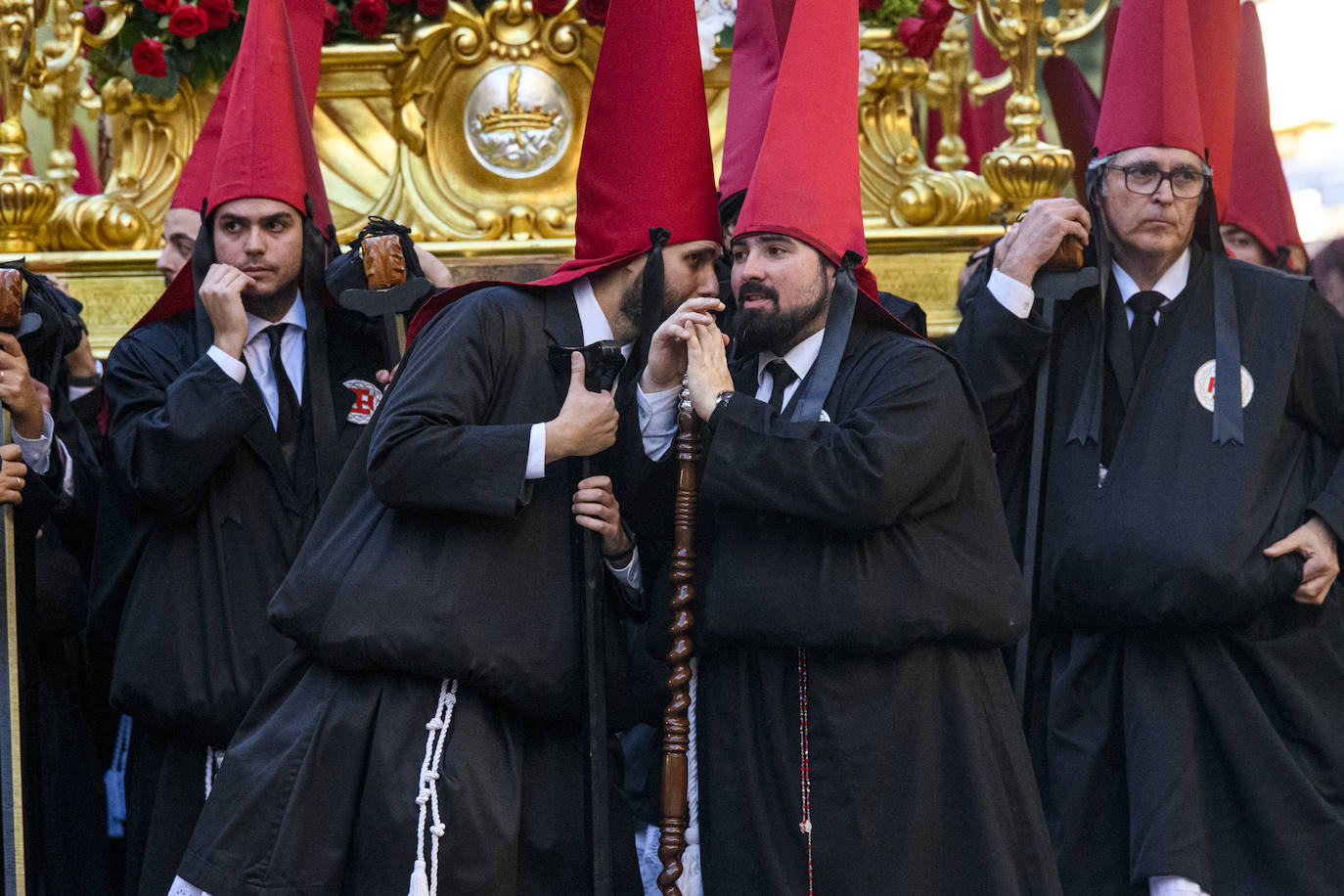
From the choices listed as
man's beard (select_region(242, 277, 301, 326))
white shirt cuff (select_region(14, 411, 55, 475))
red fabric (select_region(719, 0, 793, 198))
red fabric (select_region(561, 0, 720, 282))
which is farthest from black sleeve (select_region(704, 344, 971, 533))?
white shirt cuff (select_region(14, 411, 55, 475))

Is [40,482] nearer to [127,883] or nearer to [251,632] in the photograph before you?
[251,632]

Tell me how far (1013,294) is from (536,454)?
1551mm

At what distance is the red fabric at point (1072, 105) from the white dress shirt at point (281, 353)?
134 inches

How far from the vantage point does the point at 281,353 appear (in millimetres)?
4652

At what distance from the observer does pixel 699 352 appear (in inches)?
147

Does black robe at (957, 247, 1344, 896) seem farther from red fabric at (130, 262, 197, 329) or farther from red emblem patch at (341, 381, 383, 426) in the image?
red fabric at (130, 262, 197, 329)

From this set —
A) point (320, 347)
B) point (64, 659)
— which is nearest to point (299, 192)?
point (320, 347)

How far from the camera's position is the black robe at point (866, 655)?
140 inches

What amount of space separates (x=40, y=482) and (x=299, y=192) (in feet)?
3.48

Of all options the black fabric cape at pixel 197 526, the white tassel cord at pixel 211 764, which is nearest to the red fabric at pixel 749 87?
the black fabric cape at pixel 197 526

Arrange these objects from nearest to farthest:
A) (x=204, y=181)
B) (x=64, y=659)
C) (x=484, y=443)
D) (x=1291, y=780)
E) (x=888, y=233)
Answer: (x=484, y=443) → (x=1291, y=780) → (x=64, y=659) → (x=204, y=181) → (x=888, y=233)

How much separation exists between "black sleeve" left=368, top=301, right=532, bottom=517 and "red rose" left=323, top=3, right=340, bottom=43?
2.53m

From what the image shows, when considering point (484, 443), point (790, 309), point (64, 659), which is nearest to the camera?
point (484, 443)

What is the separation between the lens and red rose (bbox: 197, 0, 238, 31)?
5.74 metres
